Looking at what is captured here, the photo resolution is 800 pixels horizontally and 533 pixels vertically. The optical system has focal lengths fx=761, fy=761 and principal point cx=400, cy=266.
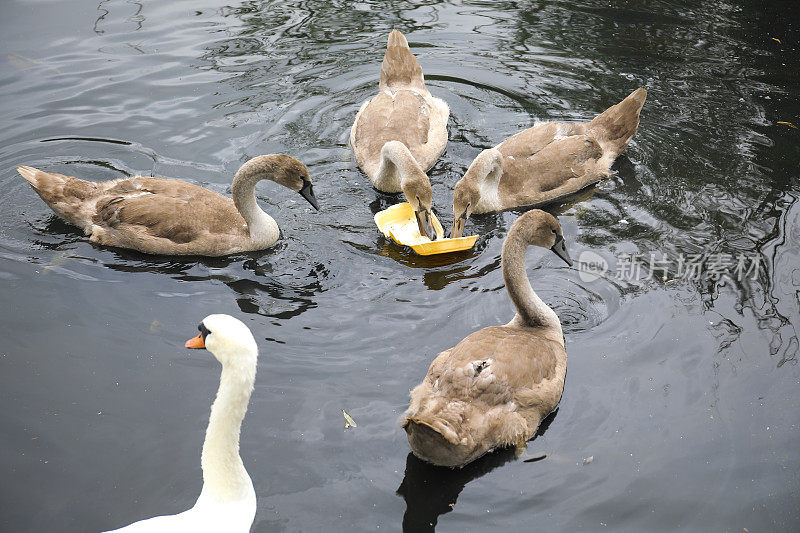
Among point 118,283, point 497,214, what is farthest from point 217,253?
point 497,214

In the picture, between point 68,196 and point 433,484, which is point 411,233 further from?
point 68,196

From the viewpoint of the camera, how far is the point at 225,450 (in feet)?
15.8

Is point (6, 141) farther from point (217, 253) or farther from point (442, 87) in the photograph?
point (442, 87)

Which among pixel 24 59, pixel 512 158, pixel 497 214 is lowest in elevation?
pixel 497 214

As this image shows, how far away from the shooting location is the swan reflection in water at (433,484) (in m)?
5.43

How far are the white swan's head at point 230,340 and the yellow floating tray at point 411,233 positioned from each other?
3.77m

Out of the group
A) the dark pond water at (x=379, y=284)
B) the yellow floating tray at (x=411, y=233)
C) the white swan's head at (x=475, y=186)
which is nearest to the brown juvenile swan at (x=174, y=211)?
the dark pond water at (x=379, y=284)

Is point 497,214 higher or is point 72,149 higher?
point 72,149

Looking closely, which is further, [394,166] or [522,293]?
[394,166]

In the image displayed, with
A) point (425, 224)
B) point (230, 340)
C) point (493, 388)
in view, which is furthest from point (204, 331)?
point (425, 224)

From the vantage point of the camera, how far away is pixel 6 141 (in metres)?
10.3

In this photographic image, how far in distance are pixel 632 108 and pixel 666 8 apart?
17.1 ft

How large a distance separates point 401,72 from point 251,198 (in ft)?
12.3

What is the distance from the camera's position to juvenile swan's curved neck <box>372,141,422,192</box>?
893cm
